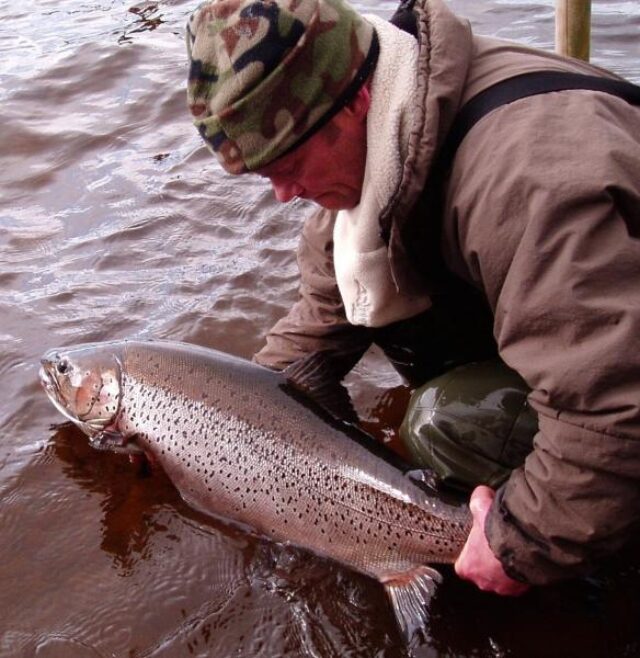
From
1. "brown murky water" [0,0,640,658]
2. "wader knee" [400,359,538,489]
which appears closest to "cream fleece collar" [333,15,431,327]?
"wader knee" [400,359,538,489]

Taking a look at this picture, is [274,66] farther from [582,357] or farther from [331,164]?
[582,357]

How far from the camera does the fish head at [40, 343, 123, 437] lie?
346cm

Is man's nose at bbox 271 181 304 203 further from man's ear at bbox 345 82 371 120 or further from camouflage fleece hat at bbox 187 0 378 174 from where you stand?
man's ear at bbox 345 82 371 120

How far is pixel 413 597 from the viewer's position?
2799 millimetres

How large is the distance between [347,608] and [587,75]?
1.85 meters

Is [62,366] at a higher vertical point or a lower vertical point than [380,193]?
lower

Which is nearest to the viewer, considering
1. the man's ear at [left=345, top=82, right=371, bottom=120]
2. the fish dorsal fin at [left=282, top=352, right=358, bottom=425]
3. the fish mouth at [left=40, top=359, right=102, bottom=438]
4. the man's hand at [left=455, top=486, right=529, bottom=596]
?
the man's hand at [left=455, top=486, right=529, bottom=596]

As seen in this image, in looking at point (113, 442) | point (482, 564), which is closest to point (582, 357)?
point (482, 564)

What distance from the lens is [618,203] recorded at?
1.98 m

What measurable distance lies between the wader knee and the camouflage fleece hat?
1.07 meters

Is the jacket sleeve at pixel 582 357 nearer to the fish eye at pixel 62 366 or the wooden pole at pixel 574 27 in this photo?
the fish eye at pixel 62 366

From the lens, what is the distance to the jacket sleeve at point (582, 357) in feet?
6.38

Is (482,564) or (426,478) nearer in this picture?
(482,564)

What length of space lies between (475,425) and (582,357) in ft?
3.26
